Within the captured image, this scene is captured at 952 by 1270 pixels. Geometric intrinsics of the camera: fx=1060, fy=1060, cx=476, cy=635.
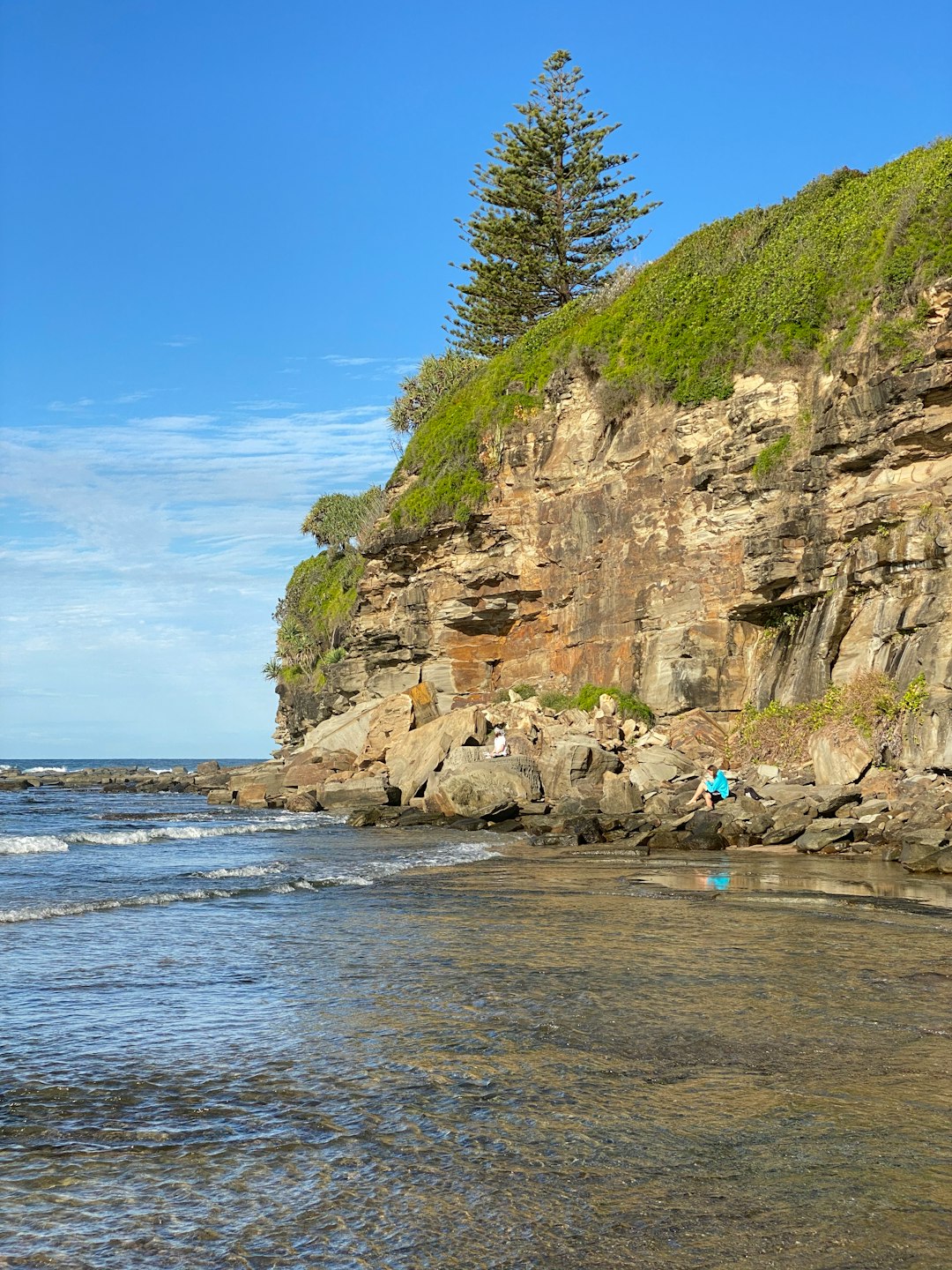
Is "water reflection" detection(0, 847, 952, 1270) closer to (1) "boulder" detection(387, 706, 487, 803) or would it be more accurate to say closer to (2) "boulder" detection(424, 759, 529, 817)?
(2) "boulder" detection(424, 759, 529, 817)

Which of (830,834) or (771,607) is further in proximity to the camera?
(771,607)

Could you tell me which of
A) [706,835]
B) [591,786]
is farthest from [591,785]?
[706,835]

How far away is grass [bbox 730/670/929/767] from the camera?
2162cm

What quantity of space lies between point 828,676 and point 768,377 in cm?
861

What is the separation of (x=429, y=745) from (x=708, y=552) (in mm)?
9907

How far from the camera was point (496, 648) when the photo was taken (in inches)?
1501

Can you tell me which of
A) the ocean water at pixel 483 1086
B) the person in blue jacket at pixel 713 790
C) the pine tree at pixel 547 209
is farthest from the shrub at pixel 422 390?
the ocean water at pixel 483 1086

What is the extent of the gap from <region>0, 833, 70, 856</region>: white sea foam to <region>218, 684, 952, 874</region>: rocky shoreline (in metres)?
7.37

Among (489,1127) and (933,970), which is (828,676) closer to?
(933,970)

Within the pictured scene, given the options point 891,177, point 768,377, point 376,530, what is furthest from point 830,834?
point 376,530

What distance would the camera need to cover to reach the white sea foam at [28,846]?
22344mm

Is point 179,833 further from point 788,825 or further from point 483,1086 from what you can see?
point 483,1086

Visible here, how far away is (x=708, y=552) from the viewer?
28.8 metres

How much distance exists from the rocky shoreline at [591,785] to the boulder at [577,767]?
0.03 meters
